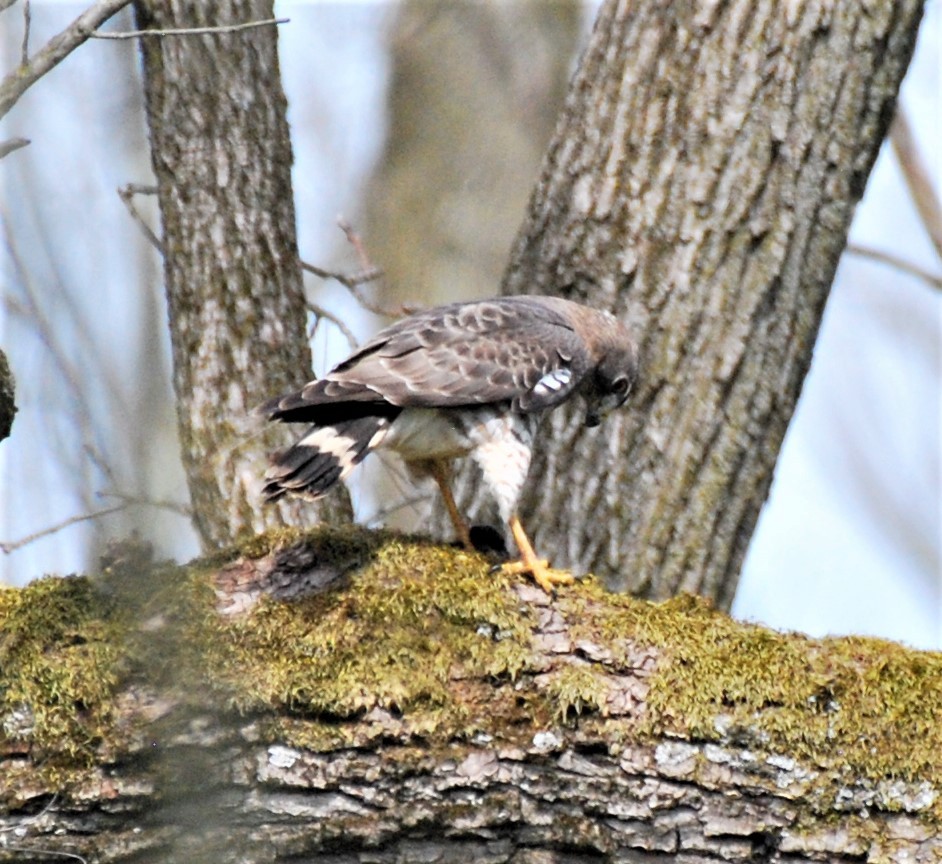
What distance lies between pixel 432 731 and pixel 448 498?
1.80 m

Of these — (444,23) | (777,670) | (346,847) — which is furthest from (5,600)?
(444,23)

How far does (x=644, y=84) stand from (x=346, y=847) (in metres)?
3.60

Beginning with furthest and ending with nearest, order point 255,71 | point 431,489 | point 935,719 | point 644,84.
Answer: point 431,489
point 644,84
point 255,71
point 935,719

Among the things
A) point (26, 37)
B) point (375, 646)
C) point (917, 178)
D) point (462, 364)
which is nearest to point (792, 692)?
point (375, 646)

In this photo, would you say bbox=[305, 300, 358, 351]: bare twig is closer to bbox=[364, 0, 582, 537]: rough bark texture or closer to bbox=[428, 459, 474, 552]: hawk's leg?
bbox=[428, 459, 474, 552]: hawk's leg

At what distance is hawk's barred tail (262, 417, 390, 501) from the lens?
4.05 metres

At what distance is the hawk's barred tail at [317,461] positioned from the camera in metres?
4.05

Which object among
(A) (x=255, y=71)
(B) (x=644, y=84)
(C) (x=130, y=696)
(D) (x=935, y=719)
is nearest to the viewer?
(C) (x=130, y=696)

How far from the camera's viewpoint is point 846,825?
347 cm

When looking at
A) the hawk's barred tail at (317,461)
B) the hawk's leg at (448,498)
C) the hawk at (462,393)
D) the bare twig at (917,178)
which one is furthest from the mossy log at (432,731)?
the bare twig at (917,178)

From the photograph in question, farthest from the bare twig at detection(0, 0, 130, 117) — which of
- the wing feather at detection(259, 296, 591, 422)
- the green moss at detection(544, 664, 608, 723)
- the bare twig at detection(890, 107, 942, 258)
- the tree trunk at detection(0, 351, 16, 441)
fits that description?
the bare twig at detection(890, 107, 942, 258)

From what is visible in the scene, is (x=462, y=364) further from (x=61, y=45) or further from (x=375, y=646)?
(x=61, y=45)

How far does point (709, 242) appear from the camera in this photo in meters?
5.49

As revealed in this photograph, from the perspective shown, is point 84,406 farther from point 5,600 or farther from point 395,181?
point 395,181
